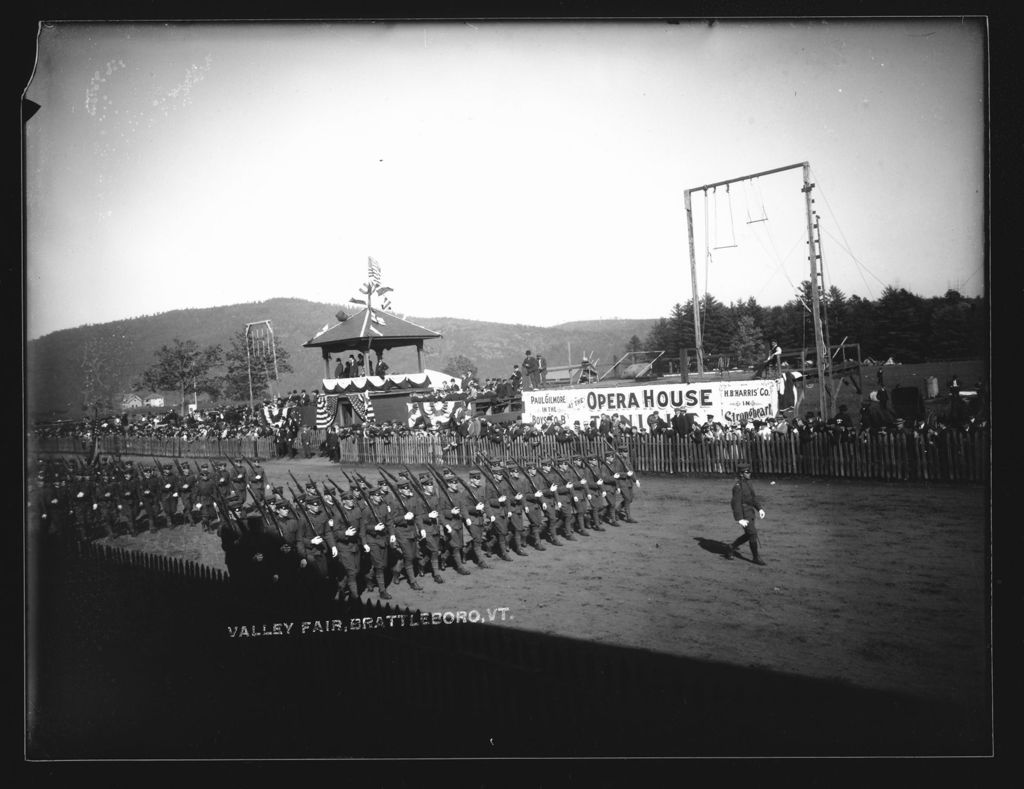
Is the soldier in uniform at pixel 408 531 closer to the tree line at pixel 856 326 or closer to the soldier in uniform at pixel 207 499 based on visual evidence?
the soldier in uniform at pixel 207 499

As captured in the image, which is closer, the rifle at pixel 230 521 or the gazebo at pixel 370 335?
the rifle at pixel 230 521

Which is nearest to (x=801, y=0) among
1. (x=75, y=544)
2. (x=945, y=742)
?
(x=945, y=742)

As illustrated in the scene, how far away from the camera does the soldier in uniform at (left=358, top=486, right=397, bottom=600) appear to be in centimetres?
888

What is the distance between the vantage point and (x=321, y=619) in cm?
601

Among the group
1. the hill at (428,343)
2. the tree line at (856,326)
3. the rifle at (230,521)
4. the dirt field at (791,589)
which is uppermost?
the hill at (428,343)

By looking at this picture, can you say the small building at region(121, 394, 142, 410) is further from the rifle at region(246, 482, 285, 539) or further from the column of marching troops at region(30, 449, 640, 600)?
the rifle at region(246, 482, 285, 539)

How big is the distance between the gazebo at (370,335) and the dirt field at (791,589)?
14.6 m

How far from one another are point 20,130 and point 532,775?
335 inches

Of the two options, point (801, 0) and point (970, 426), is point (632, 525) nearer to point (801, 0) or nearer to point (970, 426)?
point (970, 426)

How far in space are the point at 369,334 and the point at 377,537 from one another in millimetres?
18762

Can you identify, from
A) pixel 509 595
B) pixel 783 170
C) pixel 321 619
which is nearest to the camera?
pixel 321 619

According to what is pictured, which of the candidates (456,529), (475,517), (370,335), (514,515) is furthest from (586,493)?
(370,335)

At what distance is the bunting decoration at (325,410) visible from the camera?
2612cm
